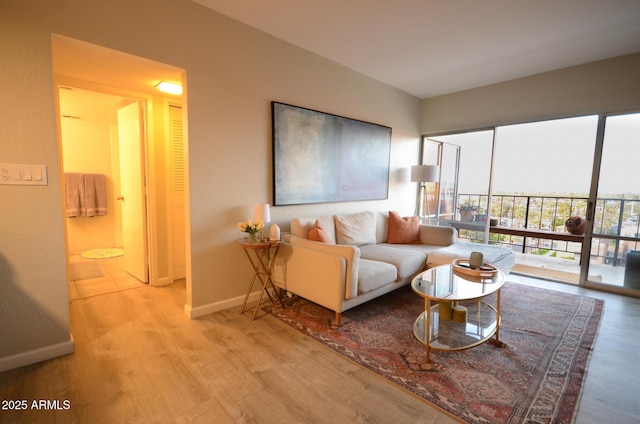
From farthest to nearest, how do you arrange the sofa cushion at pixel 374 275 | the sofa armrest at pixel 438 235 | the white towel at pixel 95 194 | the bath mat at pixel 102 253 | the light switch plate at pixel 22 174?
1. the white towel at pixel 95 194
2. the bath mat at pixel 102 253
3. the sofa armrest at pixel 438 235
4. the sofa cushion at pixel 374 275
5. the light switch plate at pixel 22 174

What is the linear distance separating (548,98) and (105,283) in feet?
20.0

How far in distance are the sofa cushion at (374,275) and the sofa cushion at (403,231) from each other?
1.12 metres

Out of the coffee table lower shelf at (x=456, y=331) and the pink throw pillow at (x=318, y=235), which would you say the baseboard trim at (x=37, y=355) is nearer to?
the pink throw pillow at (x=318, y=235)

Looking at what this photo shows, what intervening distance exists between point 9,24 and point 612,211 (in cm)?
586

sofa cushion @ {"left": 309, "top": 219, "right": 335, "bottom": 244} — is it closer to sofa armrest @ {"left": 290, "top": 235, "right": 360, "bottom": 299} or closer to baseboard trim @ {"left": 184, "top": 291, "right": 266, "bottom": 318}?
sofa armrest @ {"left": 290, "top": 235, "right": 360, "bottom": 299}

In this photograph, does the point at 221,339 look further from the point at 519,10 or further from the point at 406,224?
the point at 519,10

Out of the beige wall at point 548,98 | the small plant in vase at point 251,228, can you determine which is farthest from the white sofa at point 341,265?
the beige wall at point 548,98

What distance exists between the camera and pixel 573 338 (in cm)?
240

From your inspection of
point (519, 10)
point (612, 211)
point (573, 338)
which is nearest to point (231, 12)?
point (519, 10)

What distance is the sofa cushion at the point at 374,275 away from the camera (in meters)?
2.59

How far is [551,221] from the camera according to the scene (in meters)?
5.75

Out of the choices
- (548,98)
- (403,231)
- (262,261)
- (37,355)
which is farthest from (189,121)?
(548,98)

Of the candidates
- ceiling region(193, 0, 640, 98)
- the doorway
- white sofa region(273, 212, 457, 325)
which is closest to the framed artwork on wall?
white sofa region(273, 212, 457, 325)

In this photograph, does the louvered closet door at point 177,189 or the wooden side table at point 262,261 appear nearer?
the wooden side table at point 262,261
